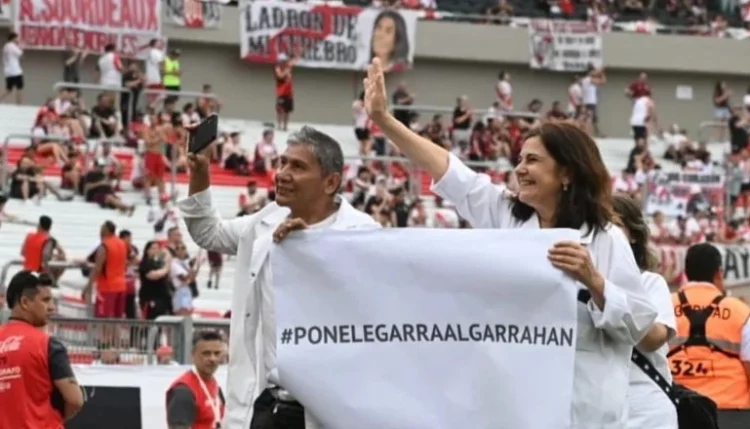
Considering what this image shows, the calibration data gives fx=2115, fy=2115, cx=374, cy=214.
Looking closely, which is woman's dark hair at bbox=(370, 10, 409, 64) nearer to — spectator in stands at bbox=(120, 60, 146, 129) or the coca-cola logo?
spectator in stands at bbox=(120, 60, 146, 129)

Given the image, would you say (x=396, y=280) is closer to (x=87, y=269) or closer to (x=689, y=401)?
(x=689, y=401)

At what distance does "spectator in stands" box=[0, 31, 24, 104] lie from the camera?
33.6 m

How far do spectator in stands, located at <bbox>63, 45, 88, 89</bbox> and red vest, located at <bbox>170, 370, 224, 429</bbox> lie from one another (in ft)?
77.8

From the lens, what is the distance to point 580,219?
19.8 feet

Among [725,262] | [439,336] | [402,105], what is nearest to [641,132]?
[402,105]

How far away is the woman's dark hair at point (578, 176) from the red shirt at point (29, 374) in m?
4.14

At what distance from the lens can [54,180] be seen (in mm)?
27141

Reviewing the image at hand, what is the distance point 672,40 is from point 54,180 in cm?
2177

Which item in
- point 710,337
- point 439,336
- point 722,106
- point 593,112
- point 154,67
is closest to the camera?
point 439,336

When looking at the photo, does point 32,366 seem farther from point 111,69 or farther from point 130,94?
point 111,69

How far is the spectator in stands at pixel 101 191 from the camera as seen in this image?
2680 cm

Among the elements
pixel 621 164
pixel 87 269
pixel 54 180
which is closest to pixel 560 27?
pixel 621 164

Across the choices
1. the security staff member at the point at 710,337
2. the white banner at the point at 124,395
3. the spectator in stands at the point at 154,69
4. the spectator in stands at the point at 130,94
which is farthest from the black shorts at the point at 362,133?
the security staff member at the point at 710,337

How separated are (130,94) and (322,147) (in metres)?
25.3
